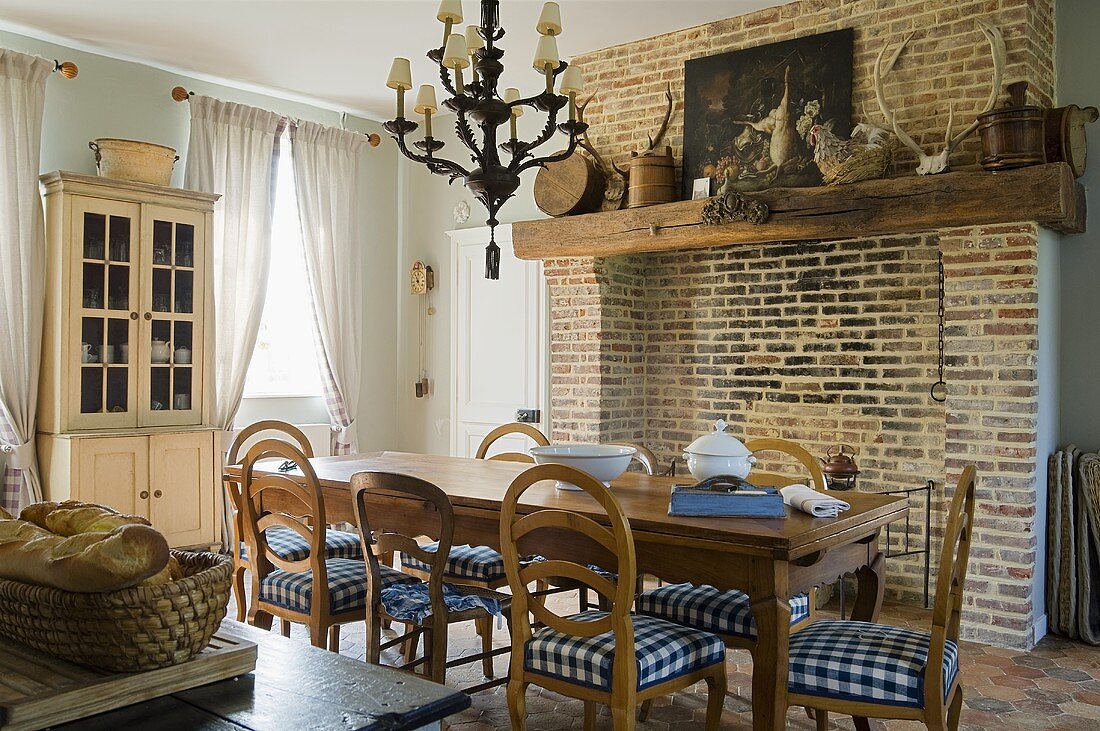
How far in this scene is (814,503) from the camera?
2.62 metres

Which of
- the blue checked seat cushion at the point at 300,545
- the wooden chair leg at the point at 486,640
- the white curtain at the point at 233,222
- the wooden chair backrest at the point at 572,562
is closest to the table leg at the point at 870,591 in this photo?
the wooden chair backrest at the point at 572,562

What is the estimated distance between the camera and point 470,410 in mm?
6770

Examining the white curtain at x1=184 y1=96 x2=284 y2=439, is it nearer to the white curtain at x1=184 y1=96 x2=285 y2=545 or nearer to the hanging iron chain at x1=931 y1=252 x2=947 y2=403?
the white curtain at x1=184 y1=96 x2=285 y2=545

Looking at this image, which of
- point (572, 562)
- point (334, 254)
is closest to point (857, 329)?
point (572, 562)

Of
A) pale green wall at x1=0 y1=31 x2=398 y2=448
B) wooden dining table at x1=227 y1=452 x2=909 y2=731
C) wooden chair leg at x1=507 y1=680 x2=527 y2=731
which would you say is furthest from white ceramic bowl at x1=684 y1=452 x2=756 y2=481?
pale green wall at x1=0 y1=31 x2=398 y2=448

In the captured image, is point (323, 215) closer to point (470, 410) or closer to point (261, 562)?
point (470, 410)

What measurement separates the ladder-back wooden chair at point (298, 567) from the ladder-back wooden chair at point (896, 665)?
1.48 m

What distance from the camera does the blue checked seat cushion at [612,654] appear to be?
2.41m

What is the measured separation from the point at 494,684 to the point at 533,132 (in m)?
4.21

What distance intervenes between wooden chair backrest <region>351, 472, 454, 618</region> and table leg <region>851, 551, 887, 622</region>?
1.34 m

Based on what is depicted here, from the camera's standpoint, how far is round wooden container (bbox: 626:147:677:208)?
5.09 meters

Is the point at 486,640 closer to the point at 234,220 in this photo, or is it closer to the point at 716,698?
the point at 716,698

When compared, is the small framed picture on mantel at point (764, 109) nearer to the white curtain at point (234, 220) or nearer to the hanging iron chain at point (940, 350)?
the hanging iron chain at point (940, 350)

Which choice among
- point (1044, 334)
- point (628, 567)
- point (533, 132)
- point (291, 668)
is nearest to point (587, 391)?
point (533, 132)
